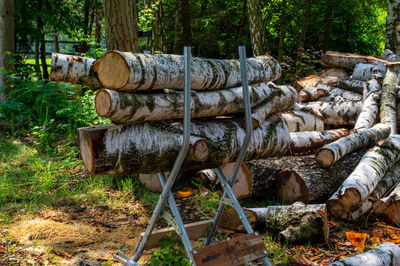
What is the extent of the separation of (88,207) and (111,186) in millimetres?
491

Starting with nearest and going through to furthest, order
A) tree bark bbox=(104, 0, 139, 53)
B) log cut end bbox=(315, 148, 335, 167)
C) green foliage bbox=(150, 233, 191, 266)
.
A: 1. green foliage bbox=(150, 233, 191, 266)
2. log cut end bbox=(315, 148, 335, 167)
3. tree bark bbox=(104, 0, 139, 53)

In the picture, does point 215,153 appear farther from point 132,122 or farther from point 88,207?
point 88,207

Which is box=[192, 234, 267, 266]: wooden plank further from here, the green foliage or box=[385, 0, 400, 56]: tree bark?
box=[385, 0, 400, 56]: tree bark

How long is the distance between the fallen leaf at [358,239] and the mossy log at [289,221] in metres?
0.31

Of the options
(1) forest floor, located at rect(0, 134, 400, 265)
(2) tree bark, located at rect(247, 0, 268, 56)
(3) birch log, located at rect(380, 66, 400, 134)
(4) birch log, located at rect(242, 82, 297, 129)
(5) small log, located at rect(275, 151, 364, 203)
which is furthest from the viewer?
(2) tree bark, located at rect(247, 0, 268, 56)

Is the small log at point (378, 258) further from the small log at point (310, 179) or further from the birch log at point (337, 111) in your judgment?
the birch log at point (337, 111)

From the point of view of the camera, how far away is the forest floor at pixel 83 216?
304cm

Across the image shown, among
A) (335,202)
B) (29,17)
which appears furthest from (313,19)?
(335,202)

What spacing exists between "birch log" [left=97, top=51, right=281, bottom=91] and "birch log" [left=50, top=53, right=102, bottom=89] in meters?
0.31

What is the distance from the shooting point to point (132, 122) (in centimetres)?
263

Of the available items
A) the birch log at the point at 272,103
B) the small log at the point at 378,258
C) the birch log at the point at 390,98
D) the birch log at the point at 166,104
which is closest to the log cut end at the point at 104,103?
the birch log at the point at 166,104

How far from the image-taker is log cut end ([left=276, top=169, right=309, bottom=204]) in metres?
4.08

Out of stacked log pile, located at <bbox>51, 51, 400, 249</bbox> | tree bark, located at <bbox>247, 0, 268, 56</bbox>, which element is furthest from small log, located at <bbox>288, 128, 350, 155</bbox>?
tree bark, located at <bbox>247, 0, 268, 56</bbox>

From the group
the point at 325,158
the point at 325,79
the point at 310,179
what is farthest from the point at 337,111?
the point at 310,179
